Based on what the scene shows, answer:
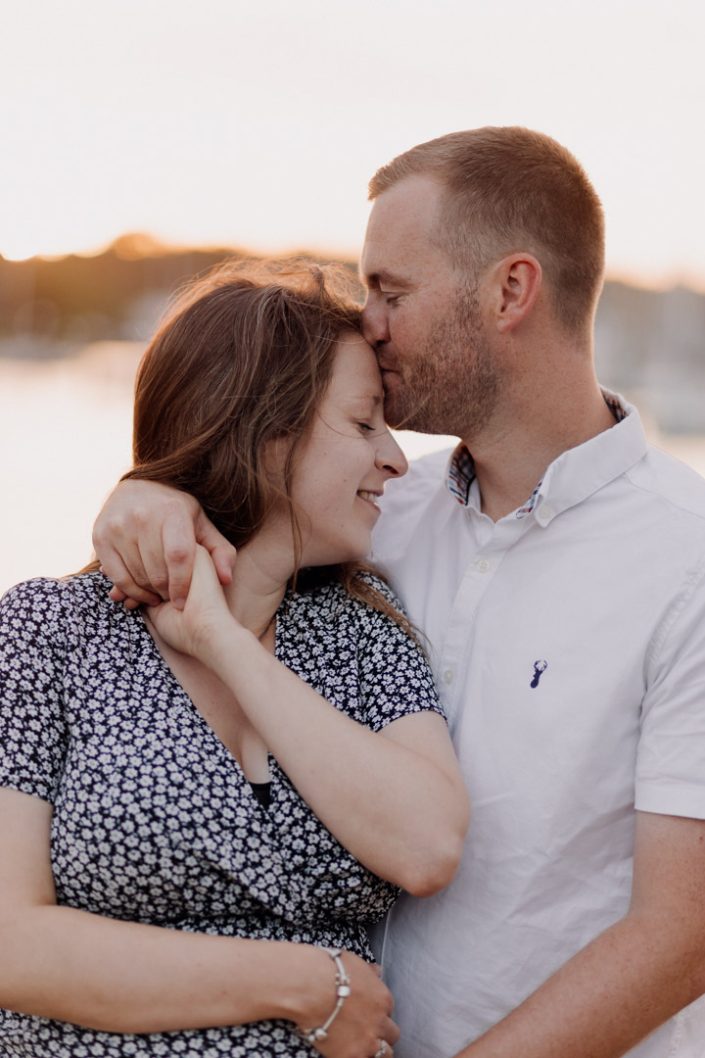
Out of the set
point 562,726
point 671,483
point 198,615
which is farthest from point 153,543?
point 671,483

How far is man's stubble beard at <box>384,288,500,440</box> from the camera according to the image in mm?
1737

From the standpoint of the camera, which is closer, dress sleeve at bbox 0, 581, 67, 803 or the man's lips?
dress sleeve at bbox 0, 581, 67, 803

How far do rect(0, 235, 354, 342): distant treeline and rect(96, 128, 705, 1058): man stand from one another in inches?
41.3

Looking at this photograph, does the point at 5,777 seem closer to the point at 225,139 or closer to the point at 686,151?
the point at 225,139

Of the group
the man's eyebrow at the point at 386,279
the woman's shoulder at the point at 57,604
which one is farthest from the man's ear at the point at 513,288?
the woman's shoulder at the point at 57,604

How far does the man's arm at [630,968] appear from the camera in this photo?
1.45 meters

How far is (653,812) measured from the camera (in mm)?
1469

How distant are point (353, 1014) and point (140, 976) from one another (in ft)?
0.88

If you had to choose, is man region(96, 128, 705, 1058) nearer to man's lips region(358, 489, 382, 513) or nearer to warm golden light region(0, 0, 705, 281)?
man's lips region(358, 489, 382, 513)

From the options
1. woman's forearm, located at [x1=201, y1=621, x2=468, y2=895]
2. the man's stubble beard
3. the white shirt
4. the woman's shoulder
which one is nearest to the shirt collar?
the white shirt

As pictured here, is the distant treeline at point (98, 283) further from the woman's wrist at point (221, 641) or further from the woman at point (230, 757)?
the woman's wrist at point (221, 641)

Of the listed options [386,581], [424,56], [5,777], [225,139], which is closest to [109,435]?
[225,139]

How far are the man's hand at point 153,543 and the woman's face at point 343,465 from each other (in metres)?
0.13

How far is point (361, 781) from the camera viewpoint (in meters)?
1.38
